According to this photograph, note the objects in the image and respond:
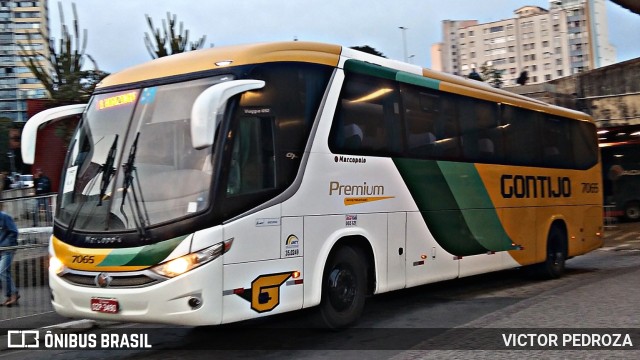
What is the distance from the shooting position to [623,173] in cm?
2814

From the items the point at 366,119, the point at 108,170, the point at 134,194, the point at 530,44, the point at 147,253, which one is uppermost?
the point at 530,44

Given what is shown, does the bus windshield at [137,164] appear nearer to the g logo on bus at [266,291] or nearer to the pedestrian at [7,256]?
the g logo on bus at [266,291]

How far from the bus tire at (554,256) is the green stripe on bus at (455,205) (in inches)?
68.1

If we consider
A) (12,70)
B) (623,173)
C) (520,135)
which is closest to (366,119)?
(520,135)

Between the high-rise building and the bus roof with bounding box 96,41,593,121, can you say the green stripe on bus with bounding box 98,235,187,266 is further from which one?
the high-rise building

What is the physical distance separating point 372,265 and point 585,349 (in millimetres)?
2772

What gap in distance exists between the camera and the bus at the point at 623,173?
2783 centimetres

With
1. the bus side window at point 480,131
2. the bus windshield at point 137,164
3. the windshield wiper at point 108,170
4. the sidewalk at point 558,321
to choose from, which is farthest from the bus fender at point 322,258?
the bus side window at point 480,131

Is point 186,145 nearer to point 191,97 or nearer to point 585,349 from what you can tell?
point 191,97

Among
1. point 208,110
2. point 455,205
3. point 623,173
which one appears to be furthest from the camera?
point 623,173

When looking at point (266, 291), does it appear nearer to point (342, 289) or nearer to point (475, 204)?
point (342, 289)

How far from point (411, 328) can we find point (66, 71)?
430 inches

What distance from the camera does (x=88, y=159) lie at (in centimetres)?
696

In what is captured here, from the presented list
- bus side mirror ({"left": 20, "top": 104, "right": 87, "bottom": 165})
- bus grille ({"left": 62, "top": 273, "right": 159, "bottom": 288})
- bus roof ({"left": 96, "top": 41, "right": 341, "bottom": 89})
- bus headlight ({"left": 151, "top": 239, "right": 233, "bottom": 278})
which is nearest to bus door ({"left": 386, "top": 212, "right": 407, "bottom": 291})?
bus roof ({"left": 96, "top": 41, "right": 341, "bottom": 89})
